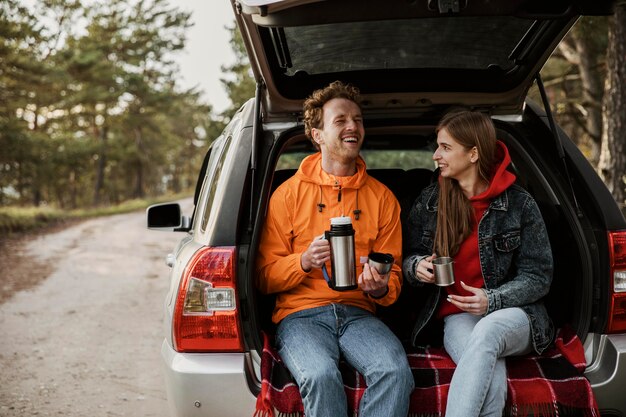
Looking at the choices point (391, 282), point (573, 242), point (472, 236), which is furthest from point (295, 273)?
point (573, 242)

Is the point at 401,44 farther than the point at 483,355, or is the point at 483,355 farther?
the point at 401,44

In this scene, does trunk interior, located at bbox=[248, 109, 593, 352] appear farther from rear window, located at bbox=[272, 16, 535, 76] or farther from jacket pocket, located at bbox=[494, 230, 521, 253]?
rear window, located at bbox=[272, 16, 535, 76]

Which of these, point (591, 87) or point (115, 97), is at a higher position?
point (115, 97)

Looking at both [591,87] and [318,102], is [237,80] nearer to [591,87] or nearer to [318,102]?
[591,87]

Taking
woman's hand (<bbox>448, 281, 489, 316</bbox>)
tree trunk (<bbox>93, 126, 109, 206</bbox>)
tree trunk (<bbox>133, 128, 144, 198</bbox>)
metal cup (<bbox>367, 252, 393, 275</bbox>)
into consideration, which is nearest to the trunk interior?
woman's hand (<bbox>448, 281, 489, 316</bbox>)

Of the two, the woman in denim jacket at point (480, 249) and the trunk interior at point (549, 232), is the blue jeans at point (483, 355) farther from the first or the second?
the trunk interior at point (549, 232)

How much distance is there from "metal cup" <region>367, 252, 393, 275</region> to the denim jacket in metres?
0.26

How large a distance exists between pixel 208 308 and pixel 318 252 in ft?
1.61

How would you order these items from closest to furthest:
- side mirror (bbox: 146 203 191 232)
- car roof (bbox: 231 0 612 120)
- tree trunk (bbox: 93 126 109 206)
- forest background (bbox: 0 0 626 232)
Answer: car roof (bbox: 231 0 612 120) → side mirror (bbox: 146 203 191 232) → forest background (bbox: 0 0 626 232) → tree trunk (bbox: 93 126 109 206)

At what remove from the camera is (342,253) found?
8.08 feet

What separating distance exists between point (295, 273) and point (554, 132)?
4.45 feet

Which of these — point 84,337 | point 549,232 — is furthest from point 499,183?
point 84,337

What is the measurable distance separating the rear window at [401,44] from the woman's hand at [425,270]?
0.95 meters

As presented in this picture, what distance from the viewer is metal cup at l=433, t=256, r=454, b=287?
2561 mm
